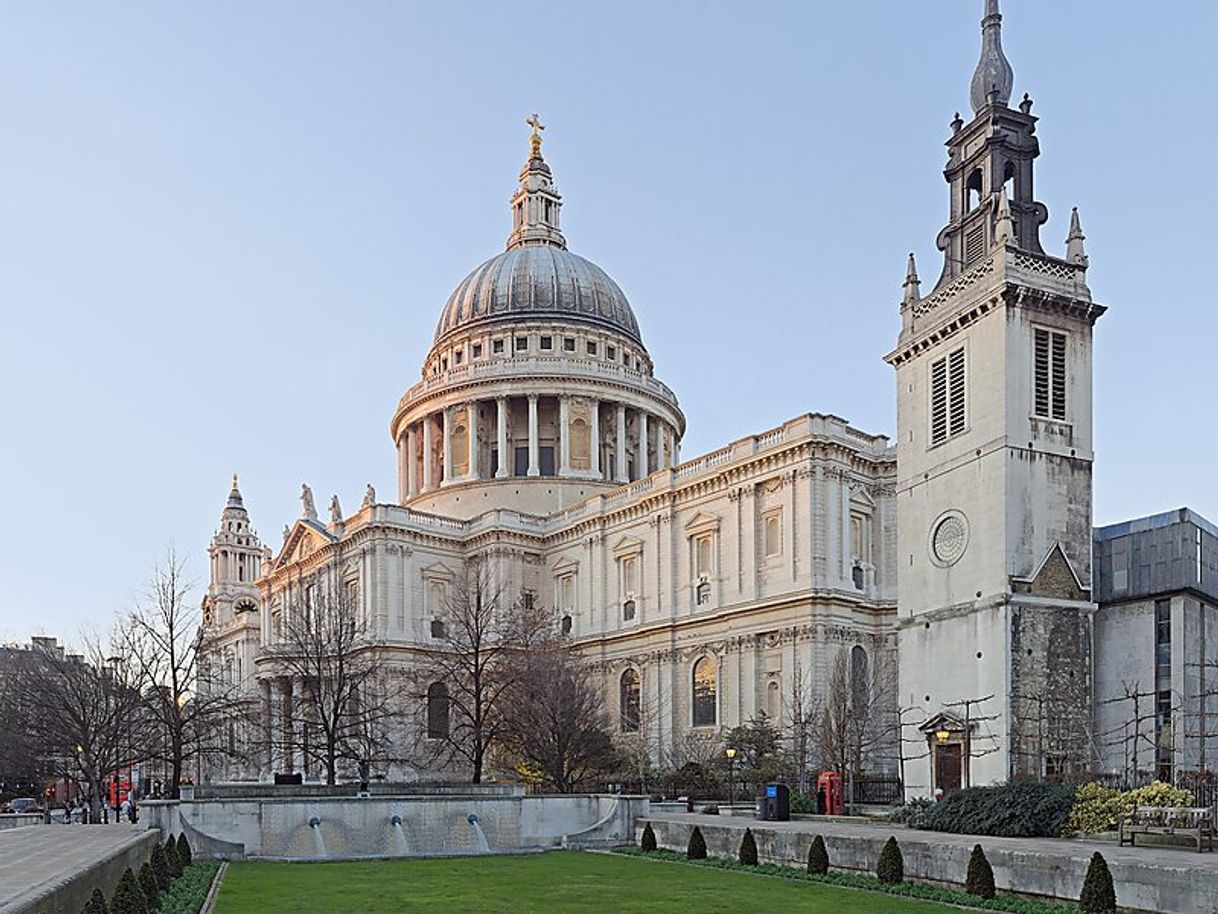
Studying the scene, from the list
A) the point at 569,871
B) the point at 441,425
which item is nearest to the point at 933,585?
the point at 569,871

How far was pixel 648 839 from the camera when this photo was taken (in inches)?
1346

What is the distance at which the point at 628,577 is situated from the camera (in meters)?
75.6

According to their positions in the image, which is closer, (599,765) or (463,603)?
(599,765)

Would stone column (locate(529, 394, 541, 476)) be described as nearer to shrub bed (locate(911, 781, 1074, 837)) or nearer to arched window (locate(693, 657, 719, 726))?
arched window (locate(693, 657, 719, 726))

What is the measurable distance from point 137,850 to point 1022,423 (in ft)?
84.4

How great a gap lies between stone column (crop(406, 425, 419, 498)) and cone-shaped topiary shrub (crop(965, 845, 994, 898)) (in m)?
81.8

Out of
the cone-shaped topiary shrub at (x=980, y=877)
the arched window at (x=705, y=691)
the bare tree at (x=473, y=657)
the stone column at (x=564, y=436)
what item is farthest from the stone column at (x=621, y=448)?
the cone-shaped topiary shrub at (x=980, y=877)

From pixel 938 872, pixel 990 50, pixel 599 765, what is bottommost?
pixel 599 765

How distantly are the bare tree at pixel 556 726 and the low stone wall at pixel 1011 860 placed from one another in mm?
24498

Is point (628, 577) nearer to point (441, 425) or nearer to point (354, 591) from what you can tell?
point (354, 591)

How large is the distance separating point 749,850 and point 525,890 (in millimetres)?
6319

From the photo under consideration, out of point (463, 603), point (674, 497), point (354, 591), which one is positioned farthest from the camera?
point (354, 591)

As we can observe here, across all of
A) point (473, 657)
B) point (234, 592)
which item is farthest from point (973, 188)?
point (234, 592)

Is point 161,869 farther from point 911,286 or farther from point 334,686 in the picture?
point 334,686
